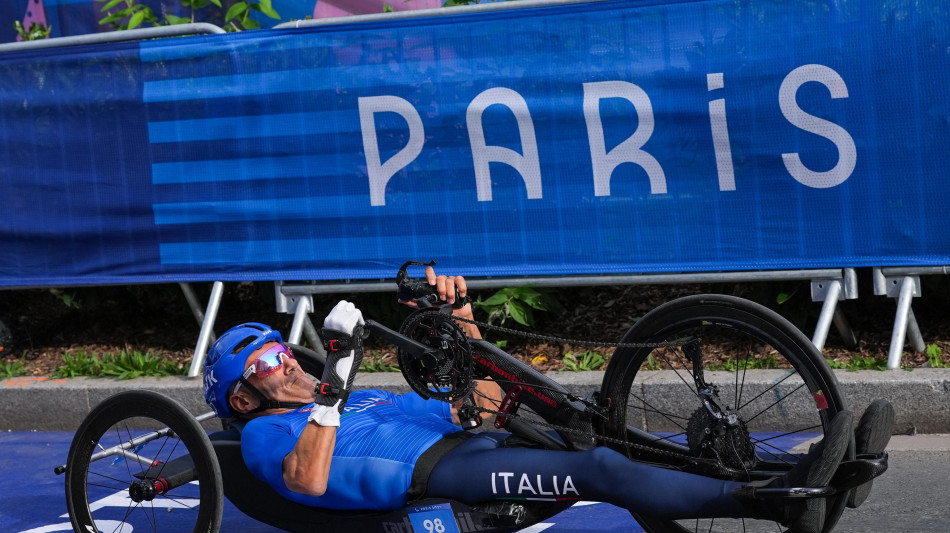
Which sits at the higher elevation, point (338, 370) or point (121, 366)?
point (338, 370)

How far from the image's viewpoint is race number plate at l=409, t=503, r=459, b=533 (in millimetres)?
3277

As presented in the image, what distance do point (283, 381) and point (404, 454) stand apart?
59 centimetres

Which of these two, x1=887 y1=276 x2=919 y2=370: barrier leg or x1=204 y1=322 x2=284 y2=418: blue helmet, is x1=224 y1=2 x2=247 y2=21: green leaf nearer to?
x1=204 y1=322 x2=284 y2=418: blue helmet

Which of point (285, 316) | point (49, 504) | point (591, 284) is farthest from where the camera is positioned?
point (285, 316)

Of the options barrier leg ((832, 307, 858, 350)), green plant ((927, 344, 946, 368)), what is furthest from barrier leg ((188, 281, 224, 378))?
green plant ((927, 344, 946, 368))

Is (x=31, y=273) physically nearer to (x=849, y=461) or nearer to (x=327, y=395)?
(x=327, y=395)

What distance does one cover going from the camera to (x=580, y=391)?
205 inches

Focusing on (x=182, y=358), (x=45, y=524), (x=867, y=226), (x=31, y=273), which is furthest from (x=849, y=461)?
(x=31, y=273)

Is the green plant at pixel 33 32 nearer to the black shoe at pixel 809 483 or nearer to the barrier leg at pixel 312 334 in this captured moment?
the barrier leg at pixel 312 334

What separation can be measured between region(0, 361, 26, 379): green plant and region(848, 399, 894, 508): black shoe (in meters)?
5.07

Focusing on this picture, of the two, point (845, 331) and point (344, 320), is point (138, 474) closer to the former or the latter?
point (344, 320)

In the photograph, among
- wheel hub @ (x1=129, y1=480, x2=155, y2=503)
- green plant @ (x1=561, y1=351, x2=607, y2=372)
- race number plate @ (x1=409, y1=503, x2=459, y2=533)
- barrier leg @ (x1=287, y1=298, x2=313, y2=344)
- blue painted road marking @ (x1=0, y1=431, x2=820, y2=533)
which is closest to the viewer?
race number plate @ (x1=409, y1=503, x2=459, y2=533)

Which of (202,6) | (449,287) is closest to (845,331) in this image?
(449,287)

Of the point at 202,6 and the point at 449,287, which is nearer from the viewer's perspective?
the point at 449,287
